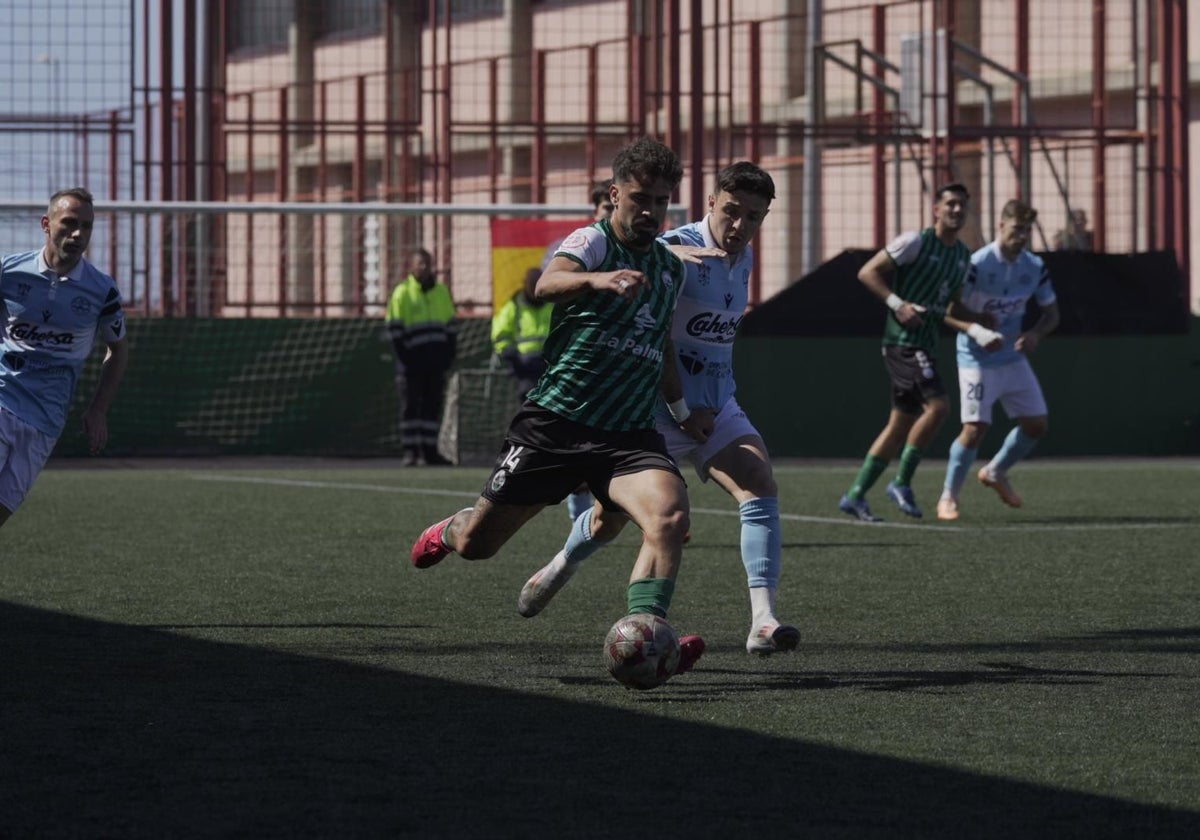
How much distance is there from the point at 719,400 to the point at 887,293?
4964mm

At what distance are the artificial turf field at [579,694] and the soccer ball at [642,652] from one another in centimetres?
8

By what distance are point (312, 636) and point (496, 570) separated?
249 centimetres

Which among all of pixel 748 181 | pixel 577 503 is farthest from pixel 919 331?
A: pixel 748 181

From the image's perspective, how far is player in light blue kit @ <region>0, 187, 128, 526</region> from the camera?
7625 millimetres

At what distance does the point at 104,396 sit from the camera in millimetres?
7844

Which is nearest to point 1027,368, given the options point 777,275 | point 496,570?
point 496,570

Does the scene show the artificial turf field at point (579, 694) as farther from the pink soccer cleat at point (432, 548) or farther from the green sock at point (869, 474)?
the green sock at point (869, 474)

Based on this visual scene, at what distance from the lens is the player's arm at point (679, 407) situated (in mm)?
6859

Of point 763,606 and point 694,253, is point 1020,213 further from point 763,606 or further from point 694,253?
point 763,606

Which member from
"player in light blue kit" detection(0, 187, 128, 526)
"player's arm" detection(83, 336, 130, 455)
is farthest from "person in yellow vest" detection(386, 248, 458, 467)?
"player in light blue kit" detection(0, 187, 128, 526)

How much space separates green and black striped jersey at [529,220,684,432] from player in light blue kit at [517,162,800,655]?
0.57 m

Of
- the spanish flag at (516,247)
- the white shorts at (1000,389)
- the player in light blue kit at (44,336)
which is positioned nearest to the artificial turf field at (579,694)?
the player in light blue kit at (44,336)

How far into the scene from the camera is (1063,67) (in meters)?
26.3

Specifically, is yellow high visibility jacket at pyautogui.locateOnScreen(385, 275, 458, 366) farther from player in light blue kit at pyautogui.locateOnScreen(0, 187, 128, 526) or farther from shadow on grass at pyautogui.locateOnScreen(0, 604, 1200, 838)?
shadow on grass at pyautogui.locateOnScreen(0, 604, 1200, 838)
